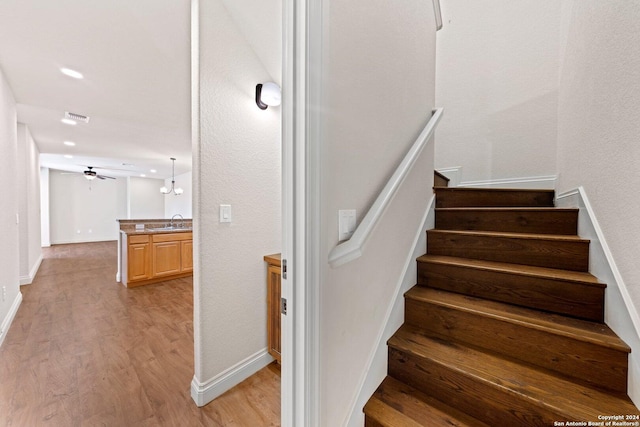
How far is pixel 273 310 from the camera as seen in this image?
1.84 m

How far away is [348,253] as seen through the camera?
0.89 meters

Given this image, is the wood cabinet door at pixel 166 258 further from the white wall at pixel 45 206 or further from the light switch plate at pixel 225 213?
the white wall at pixel 45 206

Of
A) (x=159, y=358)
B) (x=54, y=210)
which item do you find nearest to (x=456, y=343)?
(x=159, y=358)

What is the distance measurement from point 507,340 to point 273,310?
1.44 meters

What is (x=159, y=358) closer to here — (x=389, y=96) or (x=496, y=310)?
(x=496, y=310)

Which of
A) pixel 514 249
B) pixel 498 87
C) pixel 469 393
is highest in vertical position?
pixel 498 87

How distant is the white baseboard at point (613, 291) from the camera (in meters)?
0.88

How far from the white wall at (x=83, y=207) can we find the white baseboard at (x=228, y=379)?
384 inches

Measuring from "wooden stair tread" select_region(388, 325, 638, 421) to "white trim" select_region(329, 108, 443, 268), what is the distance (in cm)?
67

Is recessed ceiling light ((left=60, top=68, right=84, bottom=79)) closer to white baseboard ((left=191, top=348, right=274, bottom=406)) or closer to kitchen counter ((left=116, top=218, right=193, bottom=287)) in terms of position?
kitchen counter ((left=116, top=218, right=193, bottom=287))

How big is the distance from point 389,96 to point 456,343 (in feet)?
4.42

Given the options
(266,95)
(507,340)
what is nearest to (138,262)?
(266,95)

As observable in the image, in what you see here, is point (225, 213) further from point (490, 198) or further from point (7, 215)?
point (7, 215)

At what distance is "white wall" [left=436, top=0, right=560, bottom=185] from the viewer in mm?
2523
